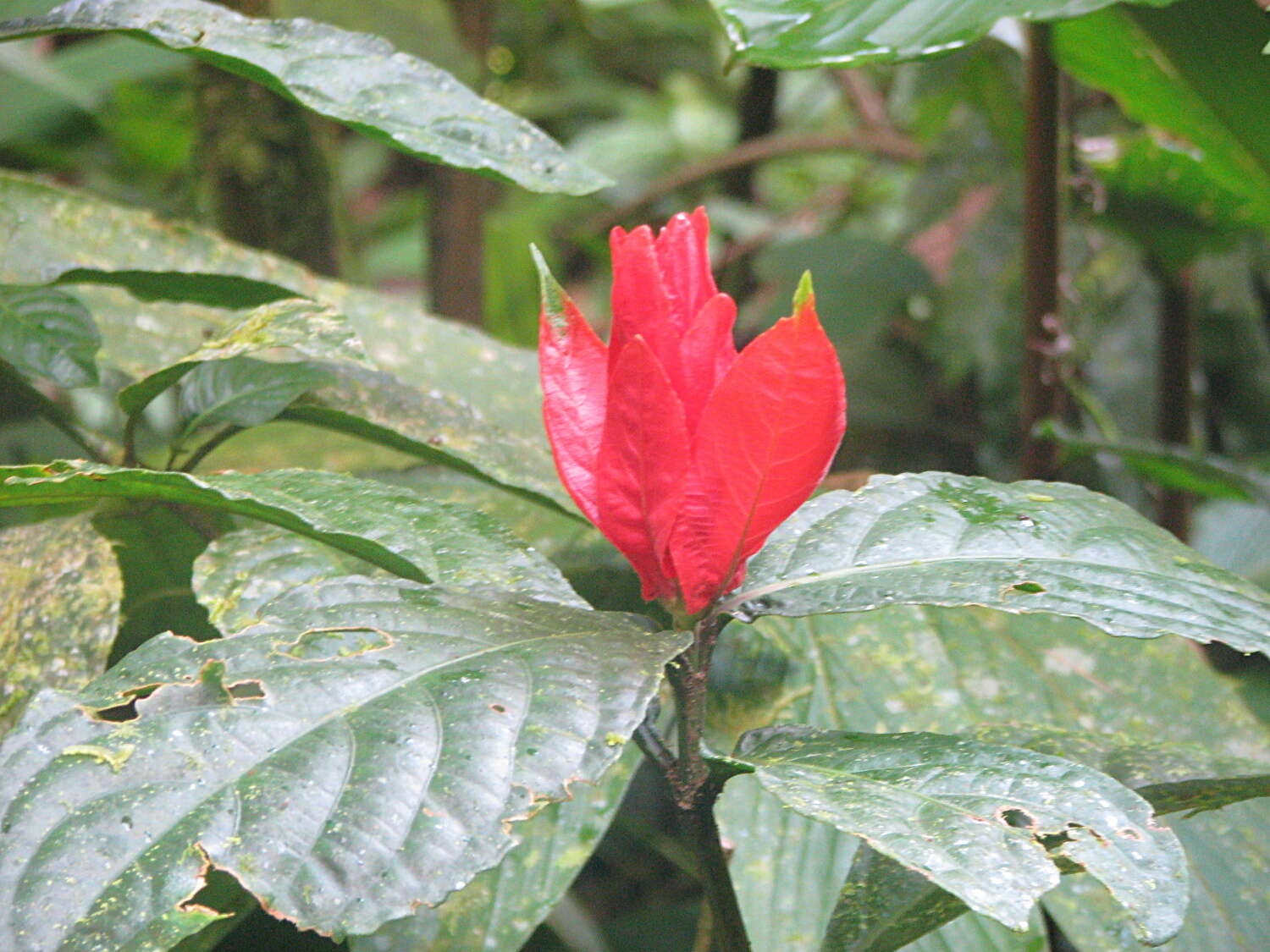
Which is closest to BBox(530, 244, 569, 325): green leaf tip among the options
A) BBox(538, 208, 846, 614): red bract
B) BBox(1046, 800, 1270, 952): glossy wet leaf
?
BBox(538, 208, 846, 614): red bract

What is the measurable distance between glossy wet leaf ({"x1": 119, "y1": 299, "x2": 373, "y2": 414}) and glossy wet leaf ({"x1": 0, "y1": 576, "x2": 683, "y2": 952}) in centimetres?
16

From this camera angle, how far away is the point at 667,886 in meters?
1.61

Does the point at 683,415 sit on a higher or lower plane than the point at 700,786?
higher

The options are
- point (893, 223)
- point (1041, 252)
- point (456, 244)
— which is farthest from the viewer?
point (893, 223)

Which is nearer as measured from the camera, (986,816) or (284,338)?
(986,816)

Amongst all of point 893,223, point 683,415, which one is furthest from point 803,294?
point 893,223

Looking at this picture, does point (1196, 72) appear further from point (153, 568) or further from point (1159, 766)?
point (153, 568)

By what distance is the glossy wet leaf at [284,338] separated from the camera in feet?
1.92

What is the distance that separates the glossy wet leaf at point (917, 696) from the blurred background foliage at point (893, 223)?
13 cm

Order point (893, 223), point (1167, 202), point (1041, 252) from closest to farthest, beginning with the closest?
point (1041, 252) → point (1167, 202) → point (893, 223)

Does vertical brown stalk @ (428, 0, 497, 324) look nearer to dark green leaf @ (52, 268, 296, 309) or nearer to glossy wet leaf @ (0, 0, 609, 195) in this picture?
dark green leaf @ (52, 268, 296, 309)

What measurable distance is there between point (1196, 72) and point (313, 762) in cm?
103

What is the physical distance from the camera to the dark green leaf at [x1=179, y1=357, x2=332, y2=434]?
0.68 meters

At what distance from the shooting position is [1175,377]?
1.37m
